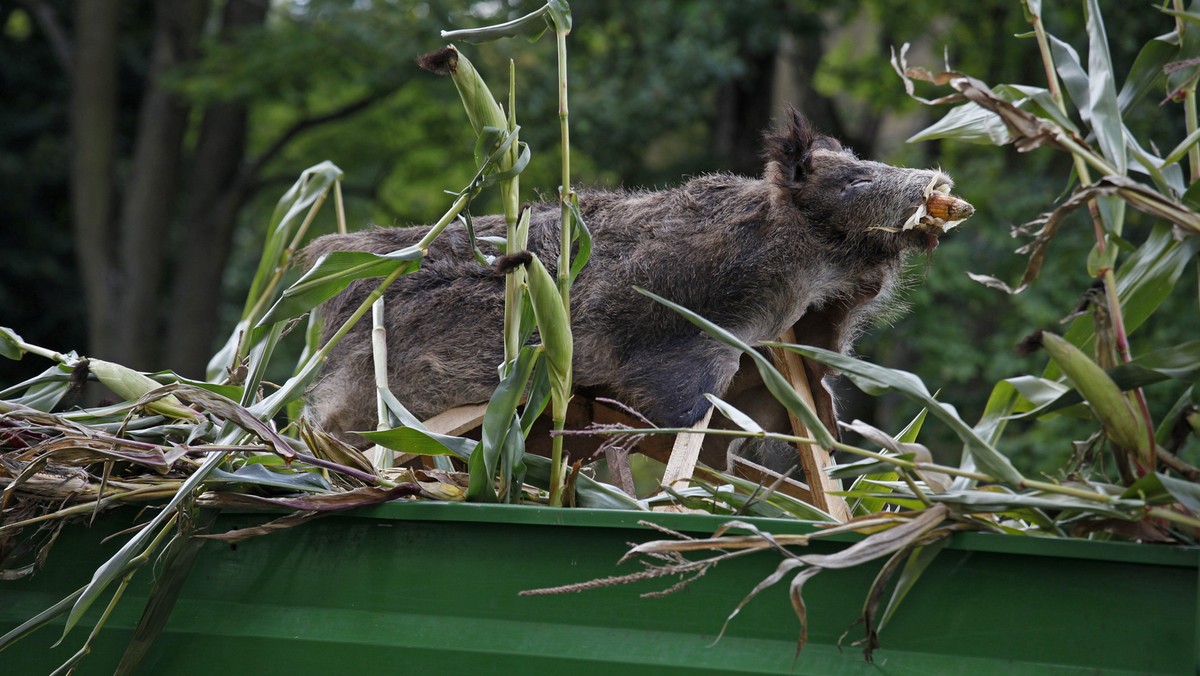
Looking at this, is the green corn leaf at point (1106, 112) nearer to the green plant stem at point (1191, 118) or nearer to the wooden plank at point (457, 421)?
the green plant stem at point (1191, 118)

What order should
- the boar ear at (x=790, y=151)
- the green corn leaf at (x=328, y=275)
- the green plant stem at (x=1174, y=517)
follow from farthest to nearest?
the boar ear at (x=790, y=151) → the green corn leaf at (x=328, y=275) → the green plant stem at (x=1174, y=517)

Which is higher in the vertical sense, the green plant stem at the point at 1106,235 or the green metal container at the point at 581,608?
the green plant stem at the point at 1106,235

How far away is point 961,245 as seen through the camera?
7.73m

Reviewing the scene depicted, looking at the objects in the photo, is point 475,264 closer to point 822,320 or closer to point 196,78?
point 822,320

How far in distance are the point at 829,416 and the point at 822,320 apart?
0.31 m

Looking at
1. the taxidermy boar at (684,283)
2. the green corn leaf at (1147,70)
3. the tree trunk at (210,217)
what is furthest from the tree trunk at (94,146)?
the green corn leaf at (1147,70)

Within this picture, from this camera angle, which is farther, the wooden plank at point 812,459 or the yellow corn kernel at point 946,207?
the yellow corn kernel at point 946,207

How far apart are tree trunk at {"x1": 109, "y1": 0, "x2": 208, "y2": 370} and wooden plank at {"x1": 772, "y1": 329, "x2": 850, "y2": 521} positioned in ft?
26.9

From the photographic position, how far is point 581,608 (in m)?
1.66

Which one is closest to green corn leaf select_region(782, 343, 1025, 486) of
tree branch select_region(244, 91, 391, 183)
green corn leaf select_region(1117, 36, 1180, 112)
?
green corn leaf select_region(1117, 36, 1180, 112)

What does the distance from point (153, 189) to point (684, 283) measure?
830 centimetres

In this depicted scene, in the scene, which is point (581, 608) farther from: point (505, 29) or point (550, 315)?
point (505, 29)

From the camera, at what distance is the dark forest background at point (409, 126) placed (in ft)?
25.9

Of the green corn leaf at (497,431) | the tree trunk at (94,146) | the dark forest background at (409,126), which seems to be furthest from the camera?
the tree trunk at (94,146)
